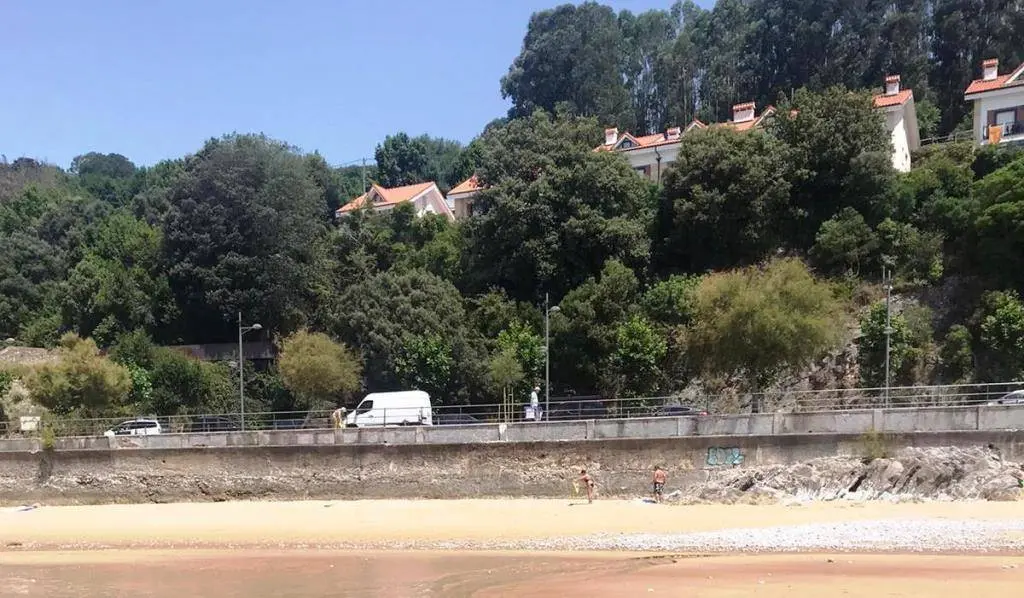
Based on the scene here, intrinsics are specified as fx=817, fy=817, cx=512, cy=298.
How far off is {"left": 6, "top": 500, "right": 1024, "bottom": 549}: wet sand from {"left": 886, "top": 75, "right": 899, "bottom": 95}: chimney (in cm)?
3961

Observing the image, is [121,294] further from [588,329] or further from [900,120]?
[900,120]

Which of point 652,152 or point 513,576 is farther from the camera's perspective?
point 652,152

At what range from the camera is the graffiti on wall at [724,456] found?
24.5m

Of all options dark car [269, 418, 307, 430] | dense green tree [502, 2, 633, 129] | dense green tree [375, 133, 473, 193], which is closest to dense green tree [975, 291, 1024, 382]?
dark car [269, 418, 307, 430]

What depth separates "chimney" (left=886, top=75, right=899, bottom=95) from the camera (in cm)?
5325

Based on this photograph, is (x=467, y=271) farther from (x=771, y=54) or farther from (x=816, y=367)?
(x=771, y=54)

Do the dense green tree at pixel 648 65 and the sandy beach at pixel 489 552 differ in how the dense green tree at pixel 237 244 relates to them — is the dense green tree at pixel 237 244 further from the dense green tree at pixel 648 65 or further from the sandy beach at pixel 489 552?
the dense green tree at pixel 648 65

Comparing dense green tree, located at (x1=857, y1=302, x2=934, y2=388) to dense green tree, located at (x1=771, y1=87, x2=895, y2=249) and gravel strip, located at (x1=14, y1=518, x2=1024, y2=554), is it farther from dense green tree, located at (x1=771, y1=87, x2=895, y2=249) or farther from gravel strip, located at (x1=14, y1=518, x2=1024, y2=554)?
gravel strip, located at (x1=14, y1=518, x2=1024, y2=554)

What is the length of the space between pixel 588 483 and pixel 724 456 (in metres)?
4.18

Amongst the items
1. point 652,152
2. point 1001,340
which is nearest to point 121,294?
point 652,152

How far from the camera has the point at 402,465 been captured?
27.4 m

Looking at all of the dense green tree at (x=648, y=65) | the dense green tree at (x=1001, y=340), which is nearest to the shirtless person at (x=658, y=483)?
the dense green tree at (x=1001, y=340)

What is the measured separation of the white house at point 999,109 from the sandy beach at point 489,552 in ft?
113

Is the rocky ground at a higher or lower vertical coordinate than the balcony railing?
lower
